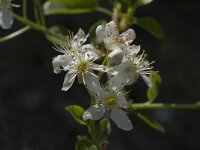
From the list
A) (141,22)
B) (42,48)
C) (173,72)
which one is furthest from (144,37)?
(141,22)

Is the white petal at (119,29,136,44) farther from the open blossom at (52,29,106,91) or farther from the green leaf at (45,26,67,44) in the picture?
the green leaf at (45,26,67,44)

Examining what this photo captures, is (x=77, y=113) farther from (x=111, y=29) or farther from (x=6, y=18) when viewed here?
(x=6, y=18)

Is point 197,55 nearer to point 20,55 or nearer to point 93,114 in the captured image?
point 20,55

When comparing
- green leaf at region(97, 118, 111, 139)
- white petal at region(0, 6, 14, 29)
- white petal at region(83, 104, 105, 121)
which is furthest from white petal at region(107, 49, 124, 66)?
white petal at region(0, 6, 14, 29)

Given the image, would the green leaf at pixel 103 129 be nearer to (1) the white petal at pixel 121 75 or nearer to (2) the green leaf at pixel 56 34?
(1) the white petal at pixel 121 75

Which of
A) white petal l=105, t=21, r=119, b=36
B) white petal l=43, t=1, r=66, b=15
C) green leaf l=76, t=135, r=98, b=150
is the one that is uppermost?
white petal l=105, t=21, r=119, b=36

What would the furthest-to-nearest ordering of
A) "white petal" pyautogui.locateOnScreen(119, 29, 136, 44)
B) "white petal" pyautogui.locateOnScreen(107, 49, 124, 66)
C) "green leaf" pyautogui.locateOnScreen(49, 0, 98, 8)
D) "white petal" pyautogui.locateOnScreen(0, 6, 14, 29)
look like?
"green leaf" pyautogui.locateOnScreen(49, 0, 98, 8) < "white petal" pyautogui.locateOnScreen(0, 6, 14, 29) < "white petal" pyautogui.locateOnScreen(119, 29, 136, 44) < "white petal" pyautogui.locateOnScreen(107, 49, 124, 66)

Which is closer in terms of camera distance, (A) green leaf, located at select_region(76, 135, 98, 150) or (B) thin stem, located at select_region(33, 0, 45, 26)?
(A) green leaf, located at select_region(76, 135, 98, 150)

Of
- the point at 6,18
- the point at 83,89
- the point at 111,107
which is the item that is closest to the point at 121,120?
the point at 111,107
